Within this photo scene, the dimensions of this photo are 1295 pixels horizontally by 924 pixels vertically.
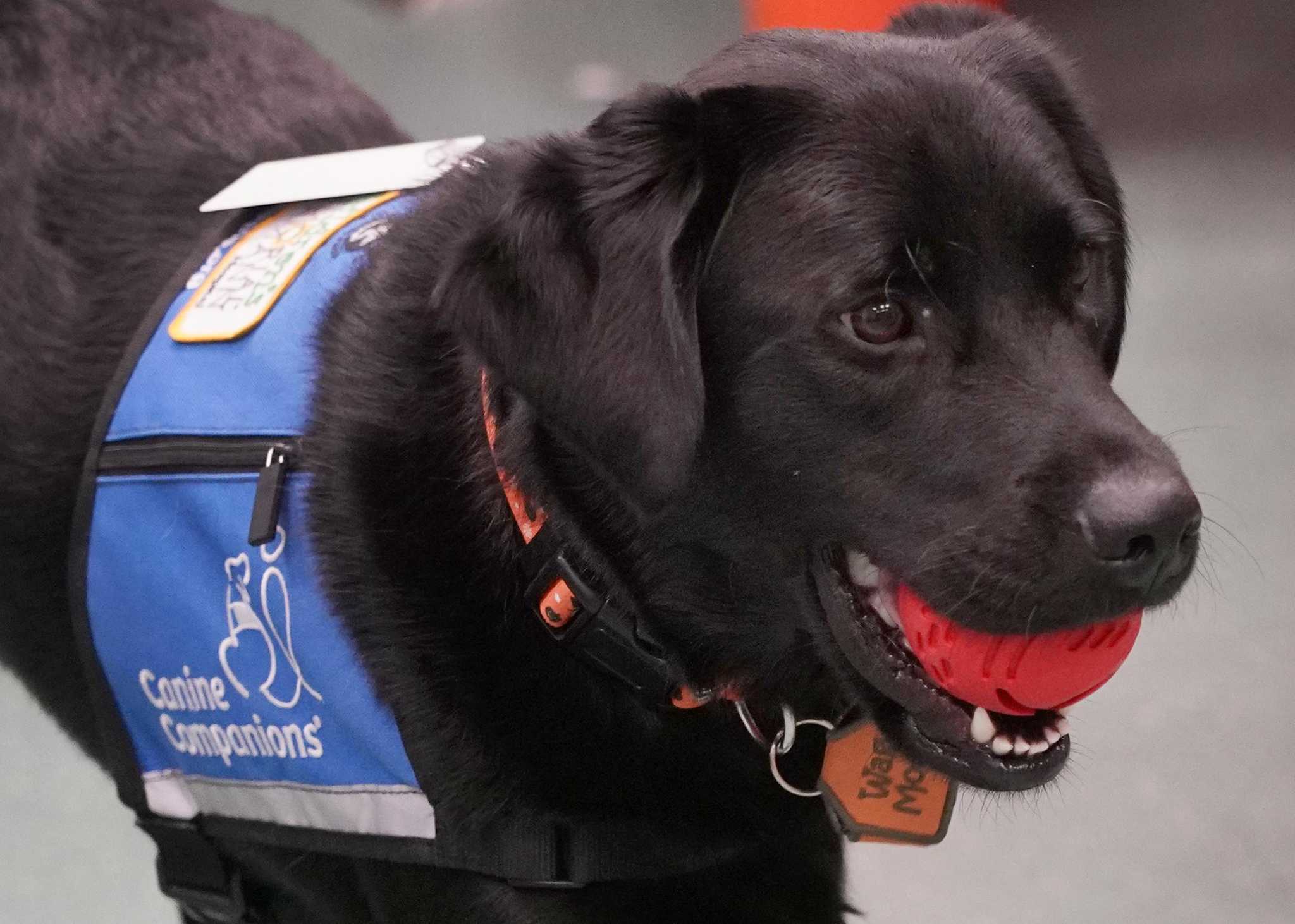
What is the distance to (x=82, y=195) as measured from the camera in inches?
59.2

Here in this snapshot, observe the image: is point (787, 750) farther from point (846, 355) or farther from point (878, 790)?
point (846, 355)

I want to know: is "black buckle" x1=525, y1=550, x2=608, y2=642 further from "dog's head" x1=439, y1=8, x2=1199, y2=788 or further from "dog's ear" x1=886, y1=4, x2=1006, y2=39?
"dog's ear" x1=886, y1=4, x2=1006, y2=39

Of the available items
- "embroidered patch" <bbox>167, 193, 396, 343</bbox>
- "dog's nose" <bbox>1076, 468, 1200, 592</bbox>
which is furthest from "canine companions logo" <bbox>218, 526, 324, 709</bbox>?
"dog's nose" <bbox>1076, 468, 1200, 592</bbox>

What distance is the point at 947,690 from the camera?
105cm

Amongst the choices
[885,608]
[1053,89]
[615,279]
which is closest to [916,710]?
[885,608]

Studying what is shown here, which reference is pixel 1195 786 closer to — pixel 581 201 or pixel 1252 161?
pixel 581 201

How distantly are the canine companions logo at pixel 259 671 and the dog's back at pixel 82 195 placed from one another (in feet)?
0.90

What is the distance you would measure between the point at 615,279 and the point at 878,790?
0.50 metres

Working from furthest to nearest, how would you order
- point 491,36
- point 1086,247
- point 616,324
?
1. point 491,36
2. point 1086,247
3. point 616,324

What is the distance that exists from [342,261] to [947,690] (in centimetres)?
70

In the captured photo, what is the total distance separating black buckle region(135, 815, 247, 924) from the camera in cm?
143

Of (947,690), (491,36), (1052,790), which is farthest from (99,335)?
(491,36)

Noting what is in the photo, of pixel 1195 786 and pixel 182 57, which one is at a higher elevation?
pixel 182 57

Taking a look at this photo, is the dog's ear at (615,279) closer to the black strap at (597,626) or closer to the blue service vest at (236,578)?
the black strap at (597,626)
